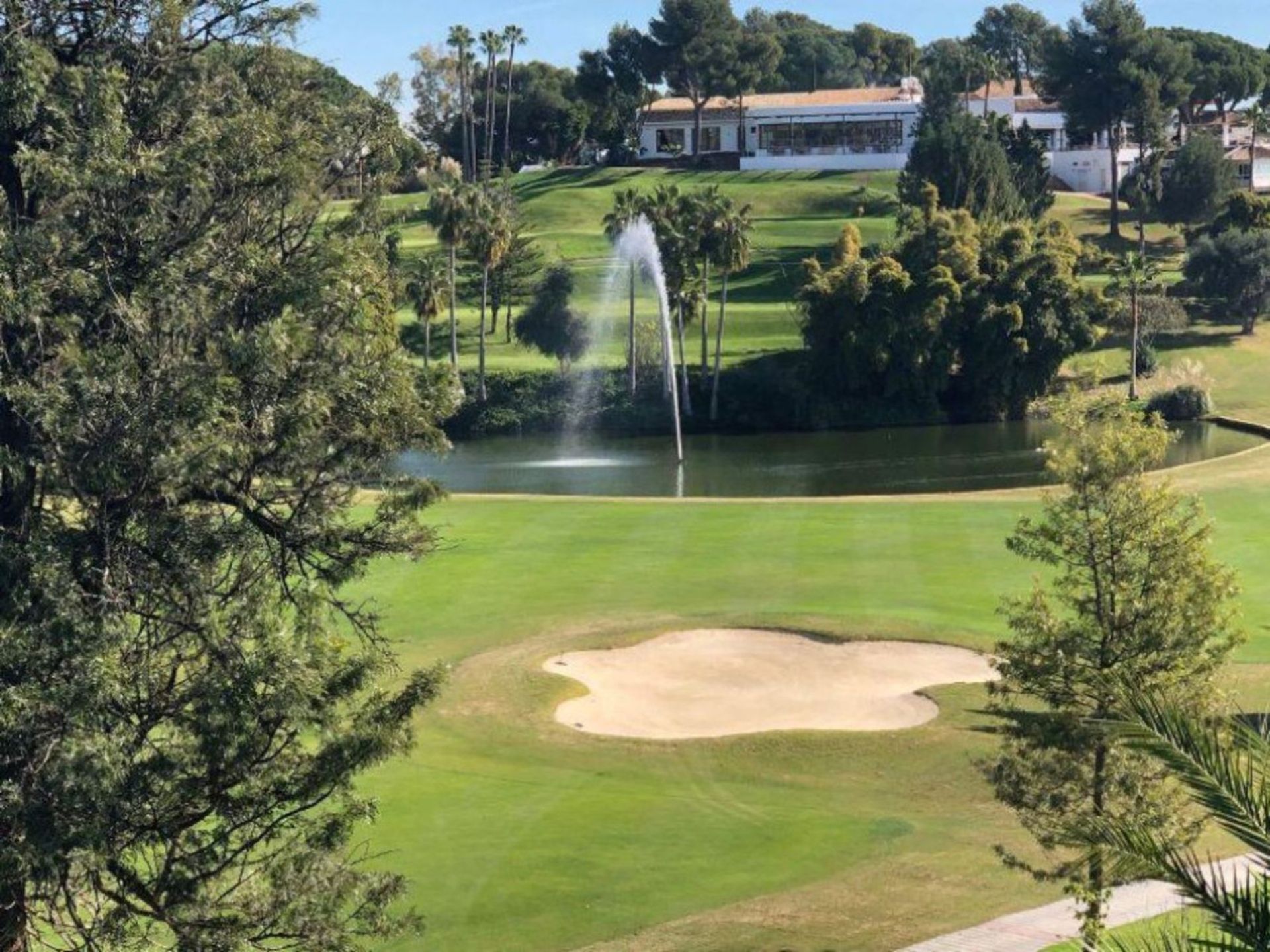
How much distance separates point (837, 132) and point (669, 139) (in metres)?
18.3

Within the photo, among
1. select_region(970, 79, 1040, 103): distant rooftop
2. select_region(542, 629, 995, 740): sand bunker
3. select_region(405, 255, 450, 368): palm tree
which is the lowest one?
select_region(542, 629, 995, 740): sand bunker

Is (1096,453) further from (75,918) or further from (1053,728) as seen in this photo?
(75,918)

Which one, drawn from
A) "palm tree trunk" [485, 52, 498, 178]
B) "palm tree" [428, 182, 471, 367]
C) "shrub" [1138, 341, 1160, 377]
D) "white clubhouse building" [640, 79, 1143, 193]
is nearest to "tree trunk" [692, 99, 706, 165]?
"white clubhouse building" [640, 79, 1143, 193]

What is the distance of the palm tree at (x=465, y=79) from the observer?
446 ft

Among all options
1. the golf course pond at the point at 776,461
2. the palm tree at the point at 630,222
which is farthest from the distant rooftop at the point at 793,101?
the golf course pond at the point at 776,461

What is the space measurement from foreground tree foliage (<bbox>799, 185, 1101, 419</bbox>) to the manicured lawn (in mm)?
40268

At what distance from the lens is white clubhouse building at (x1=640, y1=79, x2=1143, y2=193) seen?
476 ft

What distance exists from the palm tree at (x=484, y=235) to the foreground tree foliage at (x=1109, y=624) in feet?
220

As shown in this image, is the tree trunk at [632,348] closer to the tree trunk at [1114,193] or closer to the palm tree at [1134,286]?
the palm tree at [1134,286]

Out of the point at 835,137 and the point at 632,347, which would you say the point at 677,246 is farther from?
the point at 835,137

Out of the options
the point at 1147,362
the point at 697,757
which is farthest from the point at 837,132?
the point at 697,757

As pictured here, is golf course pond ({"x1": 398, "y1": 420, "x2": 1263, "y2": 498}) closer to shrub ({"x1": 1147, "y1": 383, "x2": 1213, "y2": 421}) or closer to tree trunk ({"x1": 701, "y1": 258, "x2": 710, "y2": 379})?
shrub ({"x1": 1147, "y1": 383, "x2": 1213, "y2": 421})

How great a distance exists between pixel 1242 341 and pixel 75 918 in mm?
94318

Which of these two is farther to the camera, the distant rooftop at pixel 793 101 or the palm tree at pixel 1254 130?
the distant rooftop at pixel 793 101
